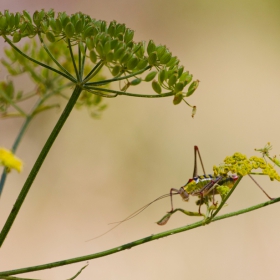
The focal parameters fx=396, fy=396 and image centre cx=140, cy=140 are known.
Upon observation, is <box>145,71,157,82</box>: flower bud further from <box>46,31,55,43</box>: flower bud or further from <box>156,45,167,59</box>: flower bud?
<box>46,31,55,43</box>: flower bud

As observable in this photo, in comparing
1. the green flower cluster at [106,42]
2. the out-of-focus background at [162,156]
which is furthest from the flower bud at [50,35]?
the out-of-focus background at [162,156]

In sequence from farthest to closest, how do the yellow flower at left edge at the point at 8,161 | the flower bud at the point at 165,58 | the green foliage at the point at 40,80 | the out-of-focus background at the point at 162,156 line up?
the out-of-focus background at the point at 162,156
the green foliage at the point at 40,80
the flower bud at the point at 165,58
the yellow flower at left edge at the point at 8,161

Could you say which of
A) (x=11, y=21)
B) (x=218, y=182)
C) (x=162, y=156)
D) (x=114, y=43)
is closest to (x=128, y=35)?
(x=114, y=43)

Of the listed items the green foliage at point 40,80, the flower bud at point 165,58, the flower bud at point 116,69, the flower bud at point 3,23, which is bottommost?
the flower bud at point 116,69

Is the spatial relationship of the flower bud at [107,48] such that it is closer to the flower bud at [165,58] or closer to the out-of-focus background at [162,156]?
the flower bud at [165,58]

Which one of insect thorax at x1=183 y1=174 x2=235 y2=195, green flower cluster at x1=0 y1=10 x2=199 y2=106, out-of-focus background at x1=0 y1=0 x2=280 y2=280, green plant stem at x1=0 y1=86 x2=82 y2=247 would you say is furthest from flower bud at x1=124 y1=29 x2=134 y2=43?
out-of-focus background at x1=0 y1=0 x2=280 y2=280

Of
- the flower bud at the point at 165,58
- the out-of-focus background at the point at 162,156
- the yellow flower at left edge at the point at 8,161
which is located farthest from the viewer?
the out-of-focus background at the point at 162,156

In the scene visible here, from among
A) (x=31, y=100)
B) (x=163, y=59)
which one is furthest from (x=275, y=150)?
(x=163, y=59)
